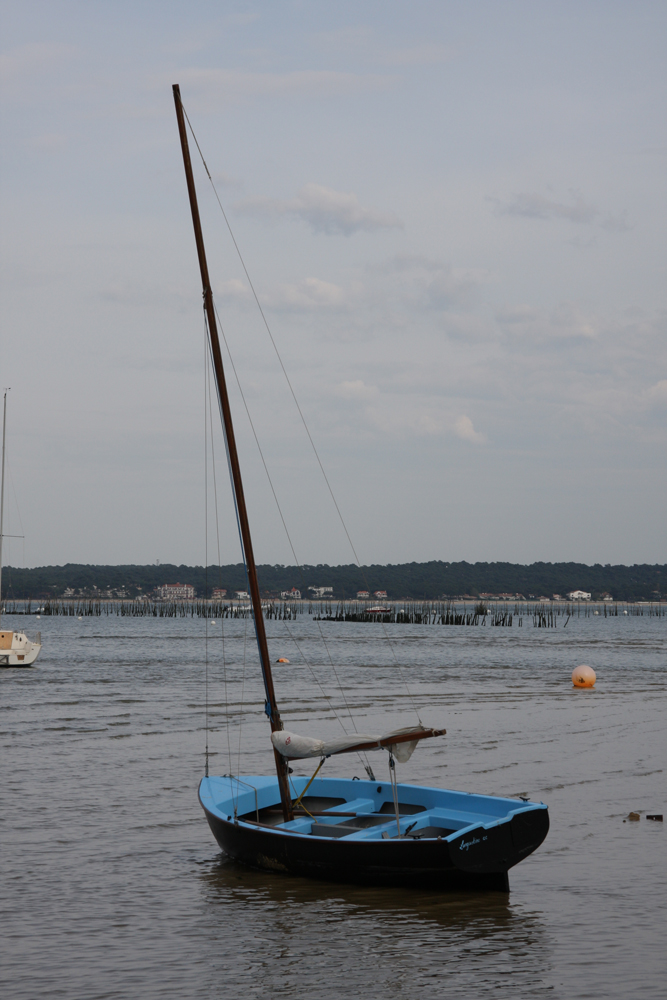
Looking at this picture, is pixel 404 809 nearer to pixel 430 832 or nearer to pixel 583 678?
pixel 430 832

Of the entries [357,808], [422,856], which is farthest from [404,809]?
[422,856]

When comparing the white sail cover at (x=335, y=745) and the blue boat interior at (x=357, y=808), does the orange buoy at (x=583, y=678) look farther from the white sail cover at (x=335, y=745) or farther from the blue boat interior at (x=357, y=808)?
the white sail cover at (x=335, y=745)

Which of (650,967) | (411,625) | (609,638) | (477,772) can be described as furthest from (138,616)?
(650,967)

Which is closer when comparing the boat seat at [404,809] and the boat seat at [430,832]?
the boat seat at [430,832]

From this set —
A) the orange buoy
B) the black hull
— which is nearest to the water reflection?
the black hull

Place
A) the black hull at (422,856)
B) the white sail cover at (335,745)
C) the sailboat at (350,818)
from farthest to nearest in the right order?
the white sail cover at (335,745) < the sailboat at (350,818) < the black hull at (422,856)

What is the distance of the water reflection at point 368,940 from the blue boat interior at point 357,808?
717 mm

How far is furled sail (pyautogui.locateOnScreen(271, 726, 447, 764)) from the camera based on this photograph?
11094 millimetres

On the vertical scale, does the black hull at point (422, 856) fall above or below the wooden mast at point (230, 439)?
below

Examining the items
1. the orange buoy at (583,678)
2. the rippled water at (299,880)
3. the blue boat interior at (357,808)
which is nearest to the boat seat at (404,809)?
the blue boat interior at (357,808)

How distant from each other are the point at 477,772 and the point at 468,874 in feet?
25.1

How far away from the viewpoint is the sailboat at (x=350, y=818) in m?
10.5

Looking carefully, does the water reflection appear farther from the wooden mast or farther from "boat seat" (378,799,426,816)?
the wooden mast

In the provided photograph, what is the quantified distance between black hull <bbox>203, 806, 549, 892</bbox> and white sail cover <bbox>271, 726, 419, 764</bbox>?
1009 millimetres
